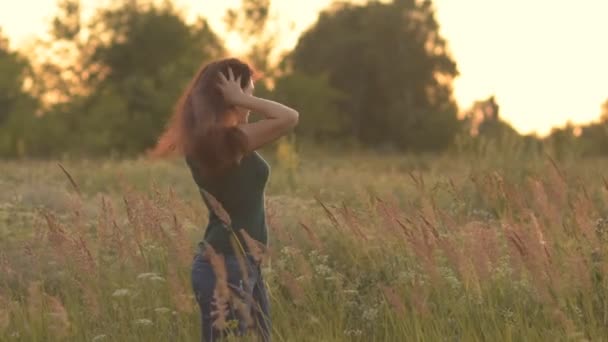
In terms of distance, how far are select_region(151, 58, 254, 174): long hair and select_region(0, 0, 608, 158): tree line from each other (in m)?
34.3

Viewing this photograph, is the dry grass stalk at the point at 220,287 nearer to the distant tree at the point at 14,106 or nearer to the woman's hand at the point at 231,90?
the woman's hand at the point at 231,90

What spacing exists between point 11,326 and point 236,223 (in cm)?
195

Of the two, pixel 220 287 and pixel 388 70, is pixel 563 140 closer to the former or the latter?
pixel 220 287

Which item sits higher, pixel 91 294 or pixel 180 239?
pixel 180 239

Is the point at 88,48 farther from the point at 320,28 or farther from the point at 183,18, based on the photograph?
the point at 320,28

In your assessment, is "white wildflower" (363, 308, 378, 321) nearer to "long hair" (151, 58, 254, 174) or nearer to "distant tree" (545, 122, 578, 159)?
"long hair" (151, 58, 254, 174)

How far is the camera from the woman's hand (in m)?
4.57

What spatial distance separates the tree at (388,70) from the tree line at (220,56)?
49 mm

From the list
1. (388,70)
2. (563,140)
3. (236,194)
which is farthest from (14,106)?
(236,194)

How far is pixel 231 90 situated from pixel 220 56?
4163cm

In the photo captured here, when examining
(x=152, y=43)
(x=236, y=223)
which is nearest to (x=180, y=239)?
(x=236, y=223)

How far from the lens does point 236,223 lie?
468 cm

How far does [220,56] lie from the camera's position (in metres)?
45.8

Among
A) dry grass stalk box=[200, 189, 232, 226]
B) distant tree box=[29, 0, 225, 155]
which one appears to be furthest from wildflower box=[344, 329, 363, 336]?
distant tree box=[29, 0, 225, 155]
